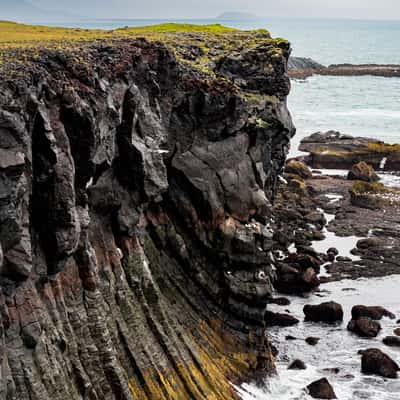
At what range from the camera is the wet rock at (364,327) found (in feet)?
124

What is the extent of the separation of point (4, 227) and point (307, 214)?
43.2m

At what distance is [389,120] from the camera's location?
112 meters

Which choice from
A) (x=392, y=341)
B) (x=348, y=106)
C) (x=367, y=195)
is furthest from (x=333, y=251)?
(x=348, y=106)

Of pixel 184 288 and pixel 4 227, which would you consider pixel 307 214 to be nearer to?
pixel 184 288

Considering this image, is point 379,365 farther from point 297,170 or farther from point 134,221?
point 297,170

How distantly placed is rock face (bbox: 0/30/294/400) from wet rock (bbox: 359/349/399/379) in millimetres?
5334

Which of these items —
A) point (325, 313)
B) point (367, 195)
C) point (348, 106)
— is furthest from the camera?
point (348, 106)

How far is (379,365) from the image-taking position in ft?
111

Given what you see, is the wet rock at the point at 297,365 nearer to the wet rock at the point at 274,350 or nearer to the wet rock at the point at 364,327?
the wet rock at the point at 274,350

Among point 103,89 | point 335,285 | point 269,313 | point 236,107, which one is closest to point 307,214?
point 335,285

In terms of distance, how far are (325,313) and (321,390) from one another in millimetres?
8351

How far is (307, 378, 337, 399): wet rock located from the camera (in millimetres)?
31453

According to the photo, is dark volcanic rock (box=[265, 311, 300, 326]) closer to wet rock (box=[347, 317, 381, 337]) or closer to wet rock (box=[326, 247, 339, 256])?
wet rock (box=[347, 317, 381, 337])

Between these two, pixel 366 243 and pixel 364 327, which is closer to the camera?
pixel 364 327
